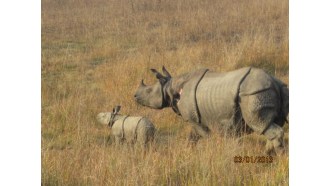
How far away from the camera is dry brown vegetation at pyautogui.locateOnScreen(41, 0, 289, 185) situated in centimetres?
784

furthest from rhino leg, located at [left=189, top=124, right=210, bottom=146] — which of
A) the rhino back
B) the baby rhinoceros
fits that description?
the baby rhinoceros

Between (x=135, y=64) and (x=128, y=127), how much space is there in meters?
1.02

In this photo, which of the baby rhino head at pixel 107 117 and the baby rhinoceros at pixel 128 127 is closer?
the baby rhinoceros at pixel 128 127

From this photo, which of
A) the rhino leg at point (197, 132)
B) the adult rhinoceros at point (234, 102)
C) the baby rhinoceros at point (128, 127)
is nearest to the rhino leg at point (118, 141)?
the baby rhinoceros at point (128, 127)

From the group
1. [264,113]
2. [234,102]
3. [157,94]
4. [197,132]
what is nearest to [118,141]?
[157,94]

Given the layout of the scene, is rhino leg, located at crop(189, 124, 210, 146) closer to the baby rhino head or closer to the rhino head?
the rhino head

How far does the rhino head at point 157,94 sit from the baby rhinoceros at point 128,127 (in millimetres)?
367

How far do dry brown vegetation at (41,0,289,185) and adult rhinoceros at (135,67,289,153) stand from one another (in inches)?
8.2

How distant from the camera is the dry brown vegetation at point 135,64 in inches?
309

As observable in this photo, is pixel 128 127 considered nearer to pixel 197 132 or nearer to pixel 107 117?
pixel 107 117

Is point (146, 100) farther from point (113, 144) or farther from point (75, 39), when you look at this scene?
point (75, 39)

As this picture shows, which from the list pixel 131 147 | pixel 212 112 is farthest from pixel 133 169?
pixel 212 112
